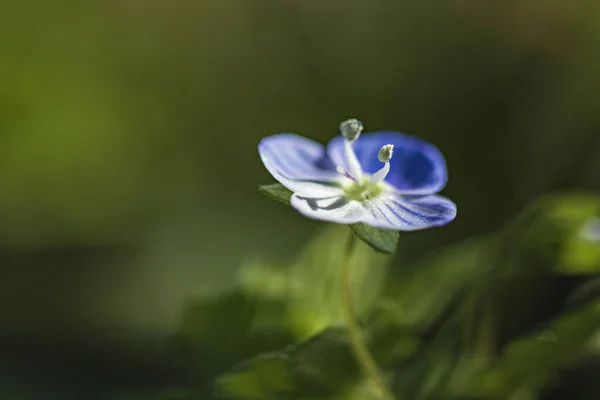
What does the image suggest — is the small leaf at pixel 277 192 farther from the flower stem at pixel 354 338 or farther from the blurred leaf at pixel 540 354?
the blurred leaf at pixel 540 354

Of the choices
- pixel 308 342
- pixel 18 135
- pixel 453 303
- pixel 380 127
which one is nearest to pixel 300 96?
pixel 380 127

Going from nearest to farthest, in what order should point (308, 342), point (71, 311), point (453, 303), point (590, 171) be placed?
point (308, 342) → point (453, 303) → point (590, 171) → point (71, 311)

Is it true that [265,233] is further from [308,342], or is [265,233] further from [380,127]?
[308,342]

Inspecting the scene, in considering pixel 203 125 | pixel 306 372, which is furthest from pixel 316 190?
pixel 203 125

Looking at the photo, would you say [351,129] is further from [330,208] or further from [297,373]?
[297,373]

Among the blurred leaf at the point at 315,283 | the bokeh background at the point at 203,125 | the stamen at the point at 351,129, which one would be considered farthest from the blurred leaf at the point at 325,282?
the bokeh background at the point at 203,125

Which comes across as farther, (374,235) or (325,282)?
(325,282)
